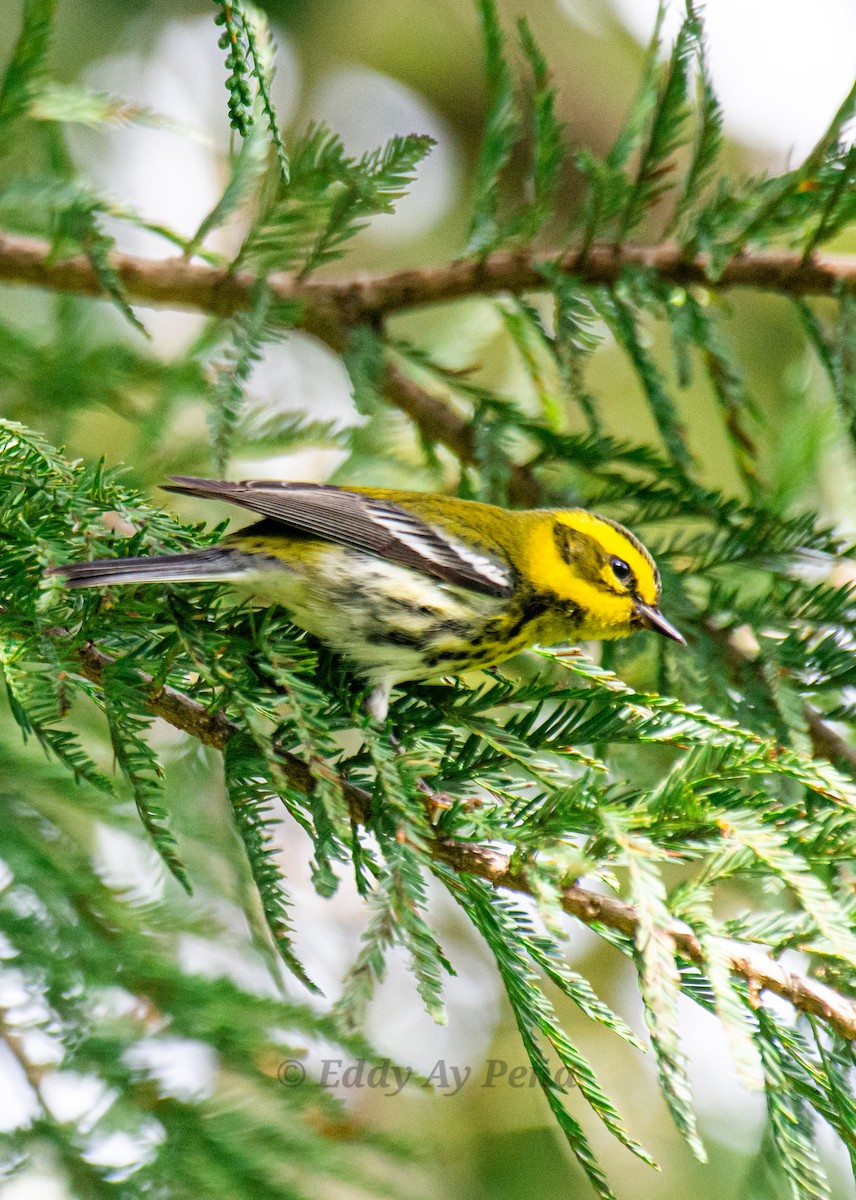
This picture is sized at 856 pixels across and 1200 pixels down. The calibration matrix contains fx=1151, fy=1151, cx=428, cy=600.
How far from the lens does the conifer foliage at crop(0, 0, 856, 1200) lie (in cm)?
147

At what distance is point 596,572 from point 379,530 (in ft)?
1.66

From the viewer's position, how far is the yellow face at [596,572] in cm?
250

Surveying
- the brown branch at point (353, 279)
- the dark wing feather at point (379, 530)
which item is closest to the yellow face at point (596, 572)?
the dark wing feather at point (379, 530)

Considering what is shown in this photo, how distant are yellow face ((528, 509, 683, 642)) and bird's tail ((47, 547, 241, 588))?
0.85 meters

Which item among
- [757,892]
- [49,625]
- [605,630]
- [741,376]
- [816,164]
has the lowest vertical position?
[757,892]

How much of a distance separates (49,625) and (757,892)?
5.53 ft

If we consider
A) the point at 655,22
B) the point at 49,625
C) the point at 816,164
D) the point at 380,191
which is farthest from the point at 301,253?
the point at 49,625

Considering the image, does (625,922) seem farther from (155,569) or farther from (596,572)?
(596,572)

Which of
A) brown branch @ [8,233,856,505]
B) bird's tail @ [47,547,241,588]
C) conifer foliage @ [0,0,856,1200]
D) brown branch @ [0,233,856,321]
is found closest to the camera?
conifer foliage @ [0,0,856,1200]

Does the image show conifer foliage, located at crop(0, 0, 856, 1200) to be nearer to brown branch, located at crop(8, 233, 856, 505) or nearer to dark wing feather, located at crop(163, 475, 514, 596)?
brown branch, located at crop(8, 233, 856, 505)

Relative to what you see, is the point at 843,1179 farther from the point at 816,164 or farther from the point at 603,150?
the point at 603,150

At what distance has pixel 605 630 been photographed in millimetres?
2686

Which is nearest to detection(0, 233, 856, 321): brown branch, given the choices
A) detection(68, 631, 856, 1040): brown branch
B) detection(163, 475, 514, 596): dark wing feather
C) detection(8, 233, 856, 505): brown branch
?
detection(8, 233, 856, 505): brown branch

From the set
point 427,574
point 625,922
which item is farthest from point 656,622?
point 625,922
